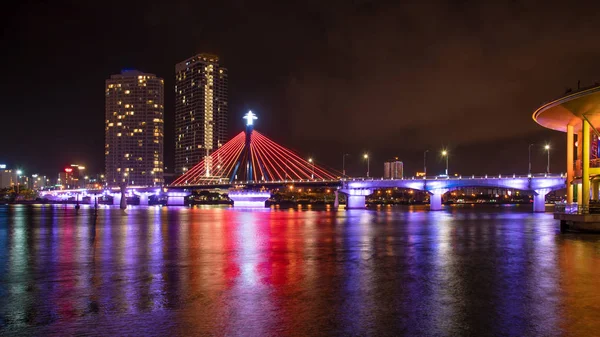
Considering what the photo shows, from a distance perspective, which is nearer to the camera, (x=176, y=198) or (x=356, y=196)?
(x=356, y=196)

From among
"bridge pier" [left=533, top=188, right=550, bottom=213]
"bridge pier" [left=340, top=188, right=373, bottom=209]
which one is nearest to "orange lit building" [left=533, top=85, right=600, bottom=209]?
"bridge pier" [left=533, top=188, right=550, bottom=213]

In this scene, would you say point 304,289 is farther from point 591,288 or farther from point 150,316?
point 591,288

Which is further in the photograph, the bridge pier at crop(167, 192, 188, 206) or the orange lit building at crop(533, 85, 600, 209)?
the bridge pier at crop(167, 192, 188, 206)

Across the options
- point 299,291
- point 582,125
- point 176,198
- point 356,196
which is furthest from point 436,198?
point 299,291

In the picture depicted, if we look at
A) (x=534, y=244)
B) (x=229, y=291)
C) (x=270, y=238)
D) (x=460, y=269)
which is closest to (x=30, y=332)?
(x=229, y=291)

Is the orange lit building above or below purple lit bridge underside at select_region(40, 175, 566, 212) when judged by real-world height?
above

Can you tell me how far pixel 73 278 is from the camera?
1612cm

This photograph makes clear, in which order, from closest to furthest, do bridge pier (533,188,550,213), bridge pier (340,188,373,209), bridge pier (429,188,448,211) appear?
bridge pier (533,188,550,213) < bridge pier (429,188,448,211) < bridge pier (340,188,373,209)

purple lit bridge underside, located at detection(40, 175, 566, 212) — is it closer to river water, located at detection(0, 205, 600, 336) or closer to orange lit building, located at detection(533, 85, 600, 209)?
orange lit building, located at detection(533, 85, 600, 209)

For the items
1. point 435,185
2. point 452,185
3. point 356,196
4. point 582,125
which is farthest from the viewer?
point 356,196

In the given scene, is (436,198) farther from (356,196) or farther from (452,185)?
(356,196)

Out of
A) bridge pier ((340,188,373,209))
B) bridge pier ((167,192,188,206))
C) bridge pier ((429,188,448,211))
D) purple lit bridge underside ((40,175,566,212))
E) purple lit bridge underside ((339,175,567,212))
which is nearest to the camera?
purple lit bridge underside ((339,175,567,212))

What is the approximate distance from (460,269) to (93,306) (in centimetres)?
1153

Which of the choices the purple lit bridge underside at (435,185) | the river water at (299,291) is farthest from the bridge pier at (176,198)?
the river water at (299,291)
